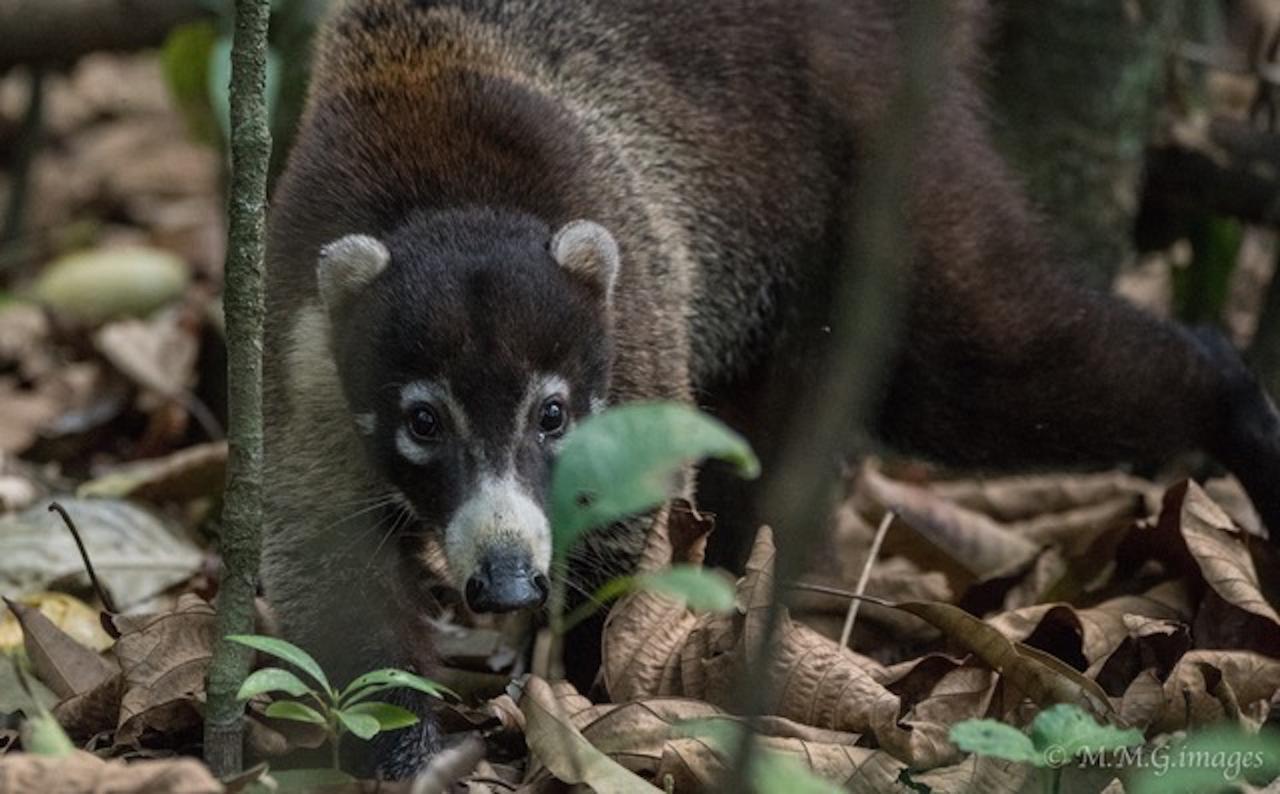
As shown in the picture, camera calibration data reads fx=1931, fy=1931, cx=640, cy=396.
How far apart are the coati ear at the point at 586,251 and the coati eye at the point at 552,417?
0.34 meters

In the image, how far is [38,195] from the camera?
1022cm

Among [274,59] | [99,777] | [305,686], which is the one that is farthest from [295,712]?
[274,59]

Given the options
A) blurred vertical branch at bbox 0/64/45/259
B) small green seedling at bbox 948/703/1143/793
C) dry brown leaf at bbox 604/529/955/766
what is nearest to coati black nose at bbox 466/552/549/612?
dry brown leaf at bbox 604/529/955/766

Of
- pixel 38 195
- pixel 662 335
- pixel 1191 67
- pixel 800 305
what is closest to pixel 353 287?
pixel 662 335

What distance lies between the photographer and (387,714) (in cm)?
388

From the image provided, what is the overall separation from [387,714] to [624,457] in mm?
1234

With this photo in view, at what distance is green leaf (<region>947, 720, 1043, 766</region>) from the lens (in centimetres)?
315

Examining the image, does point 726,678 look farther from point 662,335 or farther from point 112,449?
point 112,449

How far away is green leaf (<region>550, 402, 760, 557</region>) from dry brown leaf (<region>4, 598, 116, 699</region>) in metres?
1.82

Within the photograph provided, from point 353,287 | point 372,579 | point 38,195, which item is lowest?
point 38,195

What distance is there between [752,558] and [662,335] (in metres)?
1.02

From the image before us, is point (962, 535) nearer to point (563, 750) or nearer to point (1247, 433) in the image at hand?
point (1247, 433)

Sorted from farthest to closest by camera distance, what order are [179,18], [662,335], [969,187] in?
1. [179,18]
2. [969,187]
3. [662,335]

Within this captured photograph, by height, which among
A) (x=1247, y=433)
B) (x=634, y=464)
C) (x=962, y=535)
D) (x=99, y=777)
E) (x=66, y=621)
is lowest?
(x=66, y=621)
